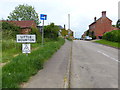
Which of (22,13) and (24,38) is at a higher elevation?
(22,13)

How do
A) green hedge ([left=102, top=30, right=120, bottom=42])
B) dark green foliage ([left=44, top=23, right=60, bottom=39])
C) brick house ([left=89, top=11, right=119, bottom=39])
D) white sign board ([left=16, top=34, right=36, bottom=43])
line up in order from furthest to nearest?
brick house ([left=89, top=11, right=119, bottom=39]), green hedge ([left=102, top=30, right=120, bottom=42]), dark green foliage ([left=44, top=23, right=60, bottom=39]), white sign board ([left=16, top=34, right=36, bottom=43])

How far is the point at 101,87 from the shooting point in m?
4.02

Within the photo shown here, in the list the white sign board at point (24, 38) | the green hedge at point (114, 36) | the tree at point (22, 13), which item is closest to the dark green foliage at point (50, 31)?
the green hedge at point (114, 36)

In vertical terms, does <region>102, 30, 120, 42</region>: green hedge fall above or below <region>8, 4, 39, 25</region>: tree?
below

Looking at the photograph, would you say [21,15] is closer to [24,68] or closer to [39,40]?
[39,40]

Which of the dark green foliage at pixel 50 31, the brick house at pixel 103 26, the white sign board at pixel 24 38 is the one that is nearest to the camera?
the white sign board at pixel 24 38

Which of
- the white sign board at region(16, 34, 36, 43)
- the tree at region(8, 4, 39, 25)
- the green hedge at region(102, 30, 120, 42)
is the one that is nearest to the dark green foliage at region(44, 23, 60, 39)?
the green hedge at region(102, 30, 120, 42)

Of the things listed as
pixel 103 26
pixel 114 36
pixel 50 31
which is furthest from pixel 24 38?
pixel 103 26

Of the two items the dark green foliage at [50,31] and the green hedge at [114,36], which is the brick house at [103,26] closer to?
the green hedge at [114,36]

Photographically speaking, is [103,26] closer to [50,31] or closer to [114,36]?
[114,36]

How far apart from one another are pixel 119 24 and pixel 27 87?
8355 centimetres

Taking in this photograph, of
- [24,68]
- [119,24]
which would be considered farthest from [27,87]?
[119,24]

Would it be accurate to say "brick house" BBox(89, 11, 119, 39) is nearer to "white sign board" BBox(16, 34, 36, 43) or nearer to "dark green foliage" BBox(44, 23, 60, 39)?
"dark green foliage" BBox(44, 23, 60, 39)

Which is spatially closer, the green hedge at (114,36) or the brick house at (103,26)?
the green hedge at (114,36)
